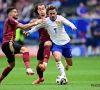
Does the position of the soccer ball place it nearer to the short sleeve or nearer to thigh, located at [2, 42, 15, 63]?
thigh, located at [2, 42, 15, 63]

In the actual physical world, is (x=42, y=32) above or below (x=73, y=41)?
above

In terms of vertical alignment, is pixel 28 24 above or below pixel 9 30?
above

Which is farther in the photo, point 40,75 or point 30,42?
point 30,42

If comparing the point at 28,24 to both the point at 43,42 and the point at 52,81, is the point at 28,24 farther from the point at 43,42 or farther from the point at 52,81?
the point at 52,81

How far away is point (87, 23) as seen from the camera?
101 feet

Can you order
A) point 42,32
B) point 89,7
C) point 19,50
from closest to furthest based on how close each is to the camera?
point 19,50
point 42,32
point 89,7

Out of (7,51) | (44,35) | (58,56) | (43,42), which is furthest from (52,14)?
(7,51)

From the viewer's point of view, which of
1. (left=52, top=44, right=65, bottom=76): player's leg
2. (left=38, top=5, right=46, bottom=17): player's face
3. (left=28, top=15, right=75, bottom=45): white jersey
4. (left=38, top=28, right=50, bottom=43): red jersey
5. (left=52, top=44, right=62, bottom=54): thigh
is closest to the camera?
(left=52, top=44, right=65, bottom=76): player's leg

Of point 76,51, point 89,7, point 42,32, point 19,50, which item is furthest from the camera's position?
point 89,7

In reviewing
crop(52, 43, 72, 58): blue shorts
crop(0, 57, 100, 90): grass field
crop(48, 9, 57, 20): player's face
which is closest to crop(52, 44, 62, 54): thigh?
crop(52, 43, 72, 58): blue shorts

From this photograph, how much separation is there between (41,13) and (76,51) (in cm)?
1607

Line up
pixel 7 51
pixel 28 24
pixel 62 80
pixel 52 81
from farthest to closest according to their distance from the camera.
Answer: pixel 52 81 → pixel 7 51 → pixel 28 24 → pixel 62 80

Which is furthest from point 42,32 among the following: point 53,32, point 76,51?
point 76,51

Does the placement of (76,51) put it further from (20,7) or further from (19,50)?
(19,50)
